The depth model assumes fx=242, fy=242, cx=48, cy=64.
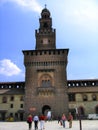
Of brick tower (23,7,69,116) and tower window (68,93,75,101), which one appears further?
tower window (68,93,75,101)

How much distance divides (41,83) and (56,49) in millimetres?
9343

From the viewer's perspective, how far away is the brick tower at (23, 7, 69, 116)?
5700 centimetres

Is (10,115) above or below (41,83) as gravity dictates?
below

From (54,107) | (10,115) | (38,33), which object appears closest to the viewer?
(54,107)

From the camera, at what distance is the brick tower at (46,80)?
187 ft

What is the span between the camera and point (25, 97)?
5797 centimetres

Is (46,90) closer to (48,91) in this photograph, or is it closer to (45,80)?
(48,91)

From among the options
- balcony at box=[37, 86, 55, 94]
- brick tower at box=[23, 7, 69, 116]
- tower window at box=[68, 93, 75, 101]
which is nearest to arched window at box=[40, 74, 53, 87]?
brick tower at box=[23, 7, 69, 116]

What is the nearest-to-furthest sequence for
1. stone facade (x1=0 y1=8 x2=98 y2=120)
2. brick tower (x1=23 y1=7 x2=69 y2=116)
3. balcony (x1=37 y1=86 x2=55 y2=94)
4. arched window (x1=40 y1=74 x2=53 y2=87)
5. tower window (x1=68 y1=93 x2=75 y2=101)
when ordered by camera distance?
brick tower (x1=23 y1=7 x2=69 y2=116) < stone facade (x1=0 y1=8 x2=98 y2=120) < balcony (x1=37 y1=86 x2=55 y2=94) < arched window (x1=40 y1=74 x2=53 y2=87) < tower window (x1=68 y1=93 x2=75 y2=101)

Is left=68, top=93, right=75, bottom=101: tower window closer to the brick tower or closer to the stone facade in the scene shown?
the stone facade

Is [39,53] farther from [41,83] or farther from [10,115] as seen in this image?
[10,115]

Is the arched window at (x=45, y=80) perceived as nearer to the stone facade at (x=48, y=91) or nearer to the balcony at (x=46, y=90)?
the stone facade at (x=48, y=91)

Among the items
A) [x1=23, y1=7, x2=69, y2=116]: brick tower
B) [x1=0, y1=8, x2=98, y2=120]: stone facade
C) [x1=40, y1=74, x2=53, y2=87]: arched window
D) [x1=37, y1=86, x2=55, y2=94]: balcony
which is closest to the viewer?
[x1=23, y1=7, x2=69, y2=116]: brick tower

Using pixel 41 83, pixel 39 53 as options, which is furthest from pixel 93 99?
pixel 39 53
